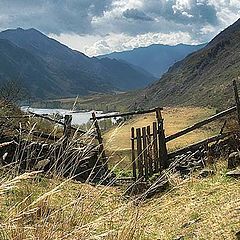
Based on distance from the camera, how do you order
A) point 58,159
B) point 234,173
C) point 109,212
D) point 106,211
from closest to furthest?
1. point 109,212
2. point 58,159
3. point 106,211
4. point 234,173

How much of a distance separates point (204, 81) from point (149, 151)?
416ft

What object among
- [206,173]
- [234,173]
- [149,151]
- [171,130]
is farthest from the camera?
[171,130]

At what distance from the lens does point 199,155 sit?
1124 cm

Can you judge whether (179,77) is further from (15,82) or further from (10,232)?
(10,232)

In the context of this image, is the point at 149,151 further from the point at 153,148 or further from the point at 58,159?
the point at 58,159

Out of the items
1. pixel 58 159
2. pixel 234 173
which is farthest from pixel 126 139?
pixel 58 159

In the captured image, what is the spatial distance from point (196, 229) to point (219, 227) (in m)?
0.27

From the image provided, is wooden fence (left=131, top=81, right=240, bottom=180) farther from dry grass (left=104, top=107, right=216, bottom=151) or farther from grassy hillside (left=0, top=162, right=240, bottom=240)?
grassy hillside (left=0, top=162, right=240, bottom=240)

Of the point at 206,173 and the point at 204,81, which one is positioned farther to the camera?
the point at 204,81

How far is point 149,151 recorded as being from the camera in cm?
1070

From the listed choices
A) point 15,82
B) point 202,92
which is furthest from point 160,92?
point 15,82

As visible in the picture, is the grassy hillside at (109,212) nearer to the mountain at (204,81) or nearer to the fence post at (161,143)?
the fence post at (161,143)

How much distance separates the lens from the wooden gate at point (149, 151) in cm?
1047

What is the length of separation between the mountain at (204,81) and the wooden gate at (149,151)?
275 ft
